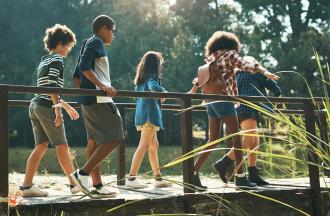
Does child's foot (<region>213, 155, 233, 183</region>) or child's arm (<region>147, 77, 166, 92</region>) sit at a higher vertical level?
child's arm (<region>147, 77, 166, 92</region>)

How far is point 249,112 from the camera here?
5.64 metres

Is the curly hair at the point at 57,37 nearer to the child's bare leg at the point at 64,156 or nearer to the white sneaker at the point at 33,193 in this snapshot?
the child's bare leg at the point at 64,156

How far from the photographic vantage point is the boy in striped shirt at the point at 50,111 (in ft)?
15.0

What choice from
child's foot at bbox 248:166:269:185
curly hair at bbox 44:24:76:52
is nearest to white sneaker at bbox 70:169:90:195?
curly hair at bbox 44:24:76:52

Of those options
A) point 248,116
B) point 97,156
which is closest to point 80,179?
point 97,156

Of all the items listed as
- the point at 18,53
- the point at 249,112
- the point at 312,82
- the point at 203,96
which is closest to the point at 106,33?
the point at 203,96

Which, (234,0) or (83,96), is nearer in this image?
(83,96)

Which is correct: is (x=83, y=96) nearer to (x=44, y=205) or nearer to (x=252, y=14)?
(x=44, y=205)

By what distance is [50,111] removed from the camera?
4.67 meters

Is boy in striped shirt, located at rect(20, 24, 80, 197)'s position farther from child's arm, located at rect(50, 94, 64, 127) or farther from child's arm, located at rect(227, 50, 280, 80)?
child's arm, located at rect(227, 50, 280, 80)

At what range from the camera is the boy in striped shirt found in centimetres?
458

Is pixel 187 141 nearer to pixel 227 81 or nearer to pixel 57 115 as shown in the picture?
pixel 227 81

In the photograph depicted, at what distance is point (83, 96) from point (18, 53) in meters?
30.6

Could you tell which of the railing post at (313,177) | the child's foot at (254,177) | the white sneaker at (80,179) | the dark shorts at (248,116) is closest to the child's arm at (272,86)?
the dark shorts at (248,116)
